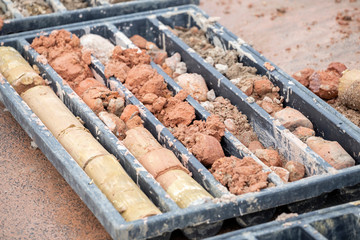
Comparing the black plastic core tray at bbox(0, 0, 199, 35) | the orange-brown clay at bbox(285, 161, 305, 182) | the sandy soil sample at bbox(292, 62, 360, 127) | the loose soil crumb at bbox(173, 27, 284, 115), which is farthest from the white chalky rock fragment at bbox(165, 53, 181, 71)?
the orange-brown clay at bbox(285, 161, 305, 182)

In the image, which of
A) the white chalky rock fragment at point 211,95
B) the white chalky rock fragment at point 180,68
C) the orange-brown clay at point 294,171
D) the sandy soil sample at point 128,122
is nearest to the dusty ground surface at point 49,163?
the sandy soil sample at point 128,122

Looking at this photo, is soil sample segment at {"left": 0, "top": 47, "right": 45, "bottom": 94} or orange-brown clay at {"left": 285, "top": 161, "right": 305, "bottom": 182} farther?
soil sample segment at {"left": 0, "top": 47, "right": 45, "bottom": 94}

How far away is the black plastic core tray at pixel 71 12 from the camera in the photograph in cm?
580

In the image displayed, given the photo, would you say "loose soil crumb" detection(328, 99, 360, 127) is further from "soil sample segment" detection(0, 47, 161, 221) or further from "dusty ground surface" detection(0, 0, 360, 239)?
"soil sample segment" detection(0, 47, 161, 221)

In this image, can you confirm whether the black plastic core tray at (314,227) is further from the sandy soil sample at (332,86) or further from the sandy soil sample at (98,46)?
the sandy soil sample at (98,46)

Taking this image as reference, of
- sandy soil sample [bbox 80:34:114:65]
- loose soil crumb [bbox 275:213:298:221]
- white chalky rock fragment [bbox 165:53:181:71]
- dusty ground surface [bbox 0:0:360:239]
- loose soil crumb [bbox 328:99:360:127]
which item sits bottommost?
dusty ground surface [bbox 0:0:360:239]

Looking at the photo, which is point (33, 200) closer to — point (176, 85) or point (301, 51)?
point (176, 85)

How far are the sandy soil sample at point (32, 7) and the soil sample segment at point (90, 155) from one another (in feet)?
4.54

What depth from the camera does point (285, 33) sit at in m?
6.61

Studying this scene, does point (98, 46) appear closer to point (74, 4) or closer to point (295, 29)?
point (74, 4)

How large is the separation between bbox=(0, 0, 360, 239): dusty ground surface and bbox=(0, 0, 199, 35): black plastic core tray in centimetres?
87

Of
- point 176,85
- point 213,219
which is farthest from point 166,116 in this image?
point 213,219

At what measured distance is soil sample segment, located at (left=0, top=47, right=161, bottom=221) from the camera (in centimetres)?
379

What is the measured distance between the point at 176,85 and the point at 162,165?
3.59 feet
